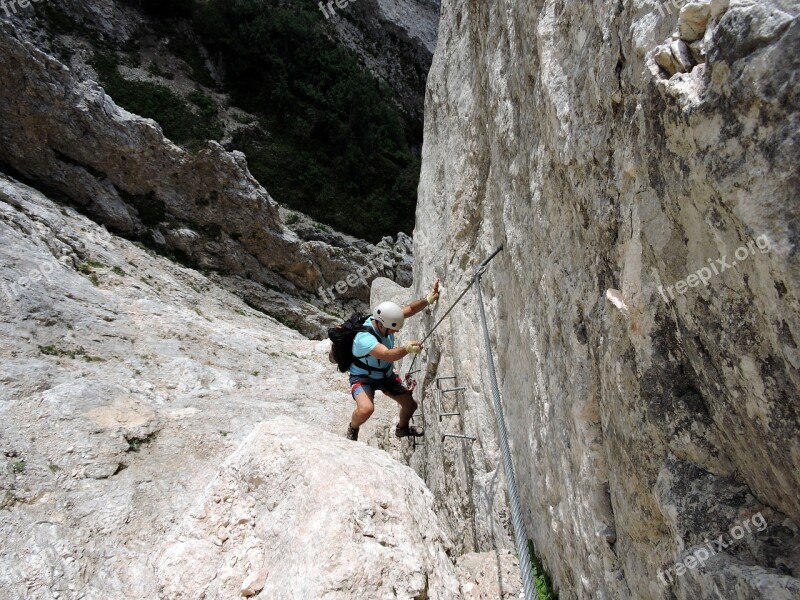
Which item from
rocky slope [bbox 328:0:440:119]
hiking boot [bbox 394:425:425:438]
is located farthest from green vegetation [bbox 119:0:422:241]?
hiking boot [bbox 394:425:425:438]

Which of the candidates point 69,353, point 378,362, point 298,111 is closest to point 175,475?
point 378,362

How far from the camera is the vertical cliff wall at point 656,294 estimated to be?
62.7 inches

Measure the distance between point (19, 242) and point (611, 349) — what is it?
11399mm

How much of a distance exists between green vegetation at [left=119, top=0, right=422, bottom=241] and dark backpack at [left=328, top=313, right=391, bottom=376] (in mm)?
20690

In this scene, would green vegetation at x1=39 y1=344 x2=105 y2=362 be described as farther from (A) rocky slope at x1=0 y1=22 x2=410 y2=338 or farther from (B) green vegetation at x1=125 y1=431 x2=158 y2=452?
(A) rocky slope at x1=0 y1=22 x2=410 y2=338

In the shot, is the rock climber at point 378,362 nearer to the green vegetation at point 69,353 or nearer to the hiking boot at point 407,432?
the hiking boot at point 407,432

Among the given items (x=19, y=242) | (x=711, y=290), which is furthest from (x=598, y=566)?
(x=19, y=242)

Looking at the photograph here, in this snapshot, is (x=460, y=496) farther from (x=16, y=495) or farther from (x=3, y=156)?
(x=3, y=156)

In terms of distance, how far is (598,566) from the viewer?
2812 millimetres

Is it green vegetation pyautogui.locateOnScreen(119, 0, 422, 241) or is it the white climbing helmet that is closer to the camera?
the white climbing helmet

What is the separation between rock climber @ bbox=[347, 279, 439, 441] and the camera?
21.8ft

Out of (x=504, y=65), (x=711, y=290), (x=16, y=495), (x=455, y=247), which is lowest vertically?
(x=16, y=495)

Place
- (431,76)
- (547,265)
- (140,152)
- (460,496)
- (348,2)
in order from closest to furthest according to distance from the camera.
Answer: (547,265)
(460,496)
(431,76)
(140,152)
(348,2)

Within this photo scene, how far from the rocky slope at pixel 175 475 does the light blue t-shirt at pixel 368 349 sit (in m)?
1.54
